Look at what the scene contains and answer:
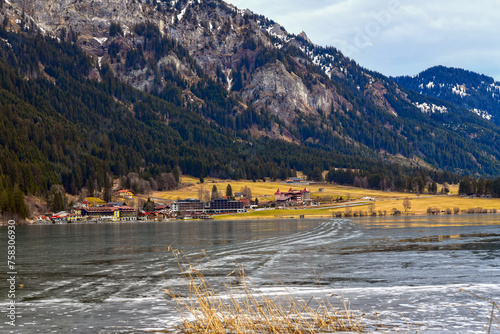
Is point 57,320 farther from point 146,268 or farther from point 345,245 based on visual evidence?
point 345,245

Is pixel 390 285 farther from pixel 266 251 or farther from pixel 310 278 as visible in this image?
pixel 266 251

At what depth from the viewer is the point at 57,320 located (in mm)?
24953

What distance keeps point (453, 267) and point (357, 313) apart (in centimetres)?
Result: 2119

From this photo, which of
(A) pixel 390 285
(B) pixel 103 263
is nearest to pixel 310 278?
(A) pixel 390 285

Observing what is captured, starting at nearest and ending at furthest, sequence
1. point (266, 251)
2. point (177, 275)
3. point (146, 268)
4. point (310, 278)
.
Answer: point (310, 278)
point (177, 275)
point (146, 268)
point (266, 251)

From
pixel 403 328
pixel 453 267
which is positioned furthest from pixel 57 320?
pixel 453 267

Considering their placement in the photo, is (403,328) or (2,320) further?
(2,320)

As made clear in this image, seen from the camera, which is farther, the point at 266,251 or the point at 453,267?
the point at 266,251

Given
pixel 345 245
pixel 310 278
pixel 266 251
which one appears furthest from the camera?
pixel 345 245

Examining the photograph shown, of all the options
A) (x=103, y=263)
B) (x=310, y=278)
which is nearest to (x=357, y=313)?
(x=310, y=278)

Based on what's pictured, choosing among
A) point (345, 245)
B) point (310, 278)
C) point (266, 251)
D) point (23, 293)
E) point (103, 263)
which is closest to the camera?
point (23, 293)

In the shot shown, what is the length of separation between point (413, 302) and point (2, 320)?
2299 centimetres

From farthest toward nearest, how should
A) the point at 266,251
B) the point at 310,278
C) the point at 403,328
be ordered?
1. the point at 266,251
2. the point at 310,278
3. the point at 403,328

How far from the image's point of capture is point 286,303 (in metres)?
27.7
